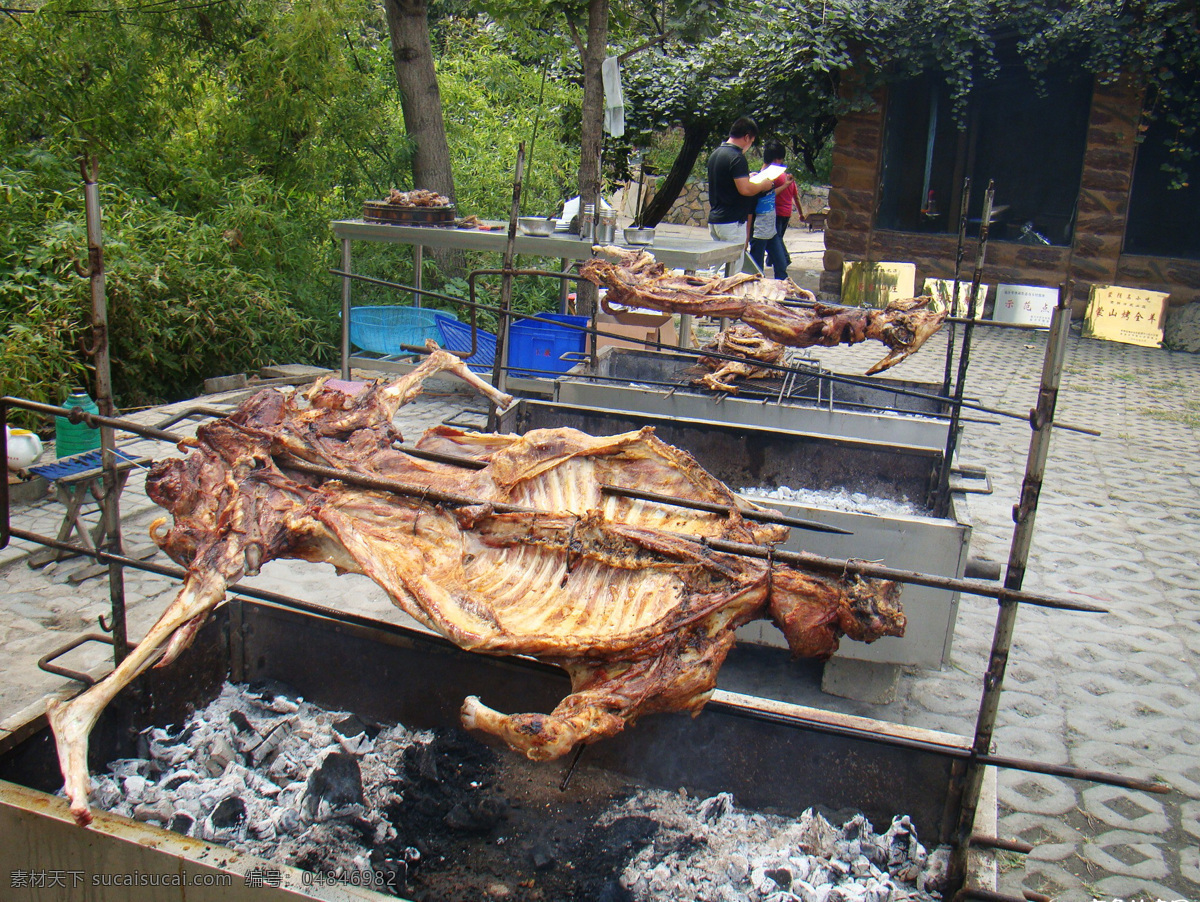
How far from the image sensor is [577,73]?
47.9 ft

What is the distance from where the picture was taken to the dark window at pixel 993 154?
11.8 m

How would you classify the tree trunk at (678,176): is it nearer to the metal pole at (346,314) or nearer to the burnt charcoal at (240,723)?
the metal pole at (346,314)

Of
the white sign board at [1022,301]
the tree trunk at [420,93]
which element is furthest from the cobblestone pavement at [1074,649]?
the white sign board at [1022,301]

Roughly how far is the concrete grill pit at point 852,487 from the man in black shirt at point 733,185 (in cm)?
385

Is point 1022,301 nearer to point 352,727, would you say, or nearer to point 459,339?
point 459,339

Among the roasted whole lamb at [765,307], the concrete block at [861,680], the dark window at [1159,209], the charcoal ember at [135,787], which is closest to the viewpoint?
the charcoal ember at [135,787]

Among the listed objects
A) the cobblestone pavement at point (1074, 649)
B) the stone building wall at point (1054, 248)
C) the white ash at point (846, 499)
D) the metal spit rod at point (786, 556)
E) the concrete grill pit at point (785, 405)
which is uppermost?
the stone building wall at point (1054, 248)

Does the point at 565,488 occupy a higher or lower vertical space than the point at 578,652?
higher

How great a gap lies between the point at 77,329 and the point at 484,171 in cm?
598

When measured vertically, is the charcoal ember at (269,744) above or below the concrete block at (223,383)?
below

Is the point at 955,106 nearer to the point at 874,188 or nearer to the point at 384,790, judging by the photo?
the point at 874,188

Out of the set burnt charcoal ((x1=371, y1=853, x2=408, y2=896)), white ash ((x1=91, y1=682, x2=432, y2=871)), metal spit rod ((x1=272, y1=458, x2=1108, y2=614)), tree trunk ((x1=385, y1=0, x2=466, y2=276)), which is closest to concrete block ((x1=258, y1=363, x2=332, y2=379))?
tree trunk ((x1=385, y1=0, x2=466, y2=276))

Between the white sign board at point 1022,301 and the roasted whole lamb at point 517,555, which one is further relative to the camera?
the white sign board at point 1022,301

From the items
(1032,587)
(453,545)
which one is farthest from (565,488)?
(1032,587)
